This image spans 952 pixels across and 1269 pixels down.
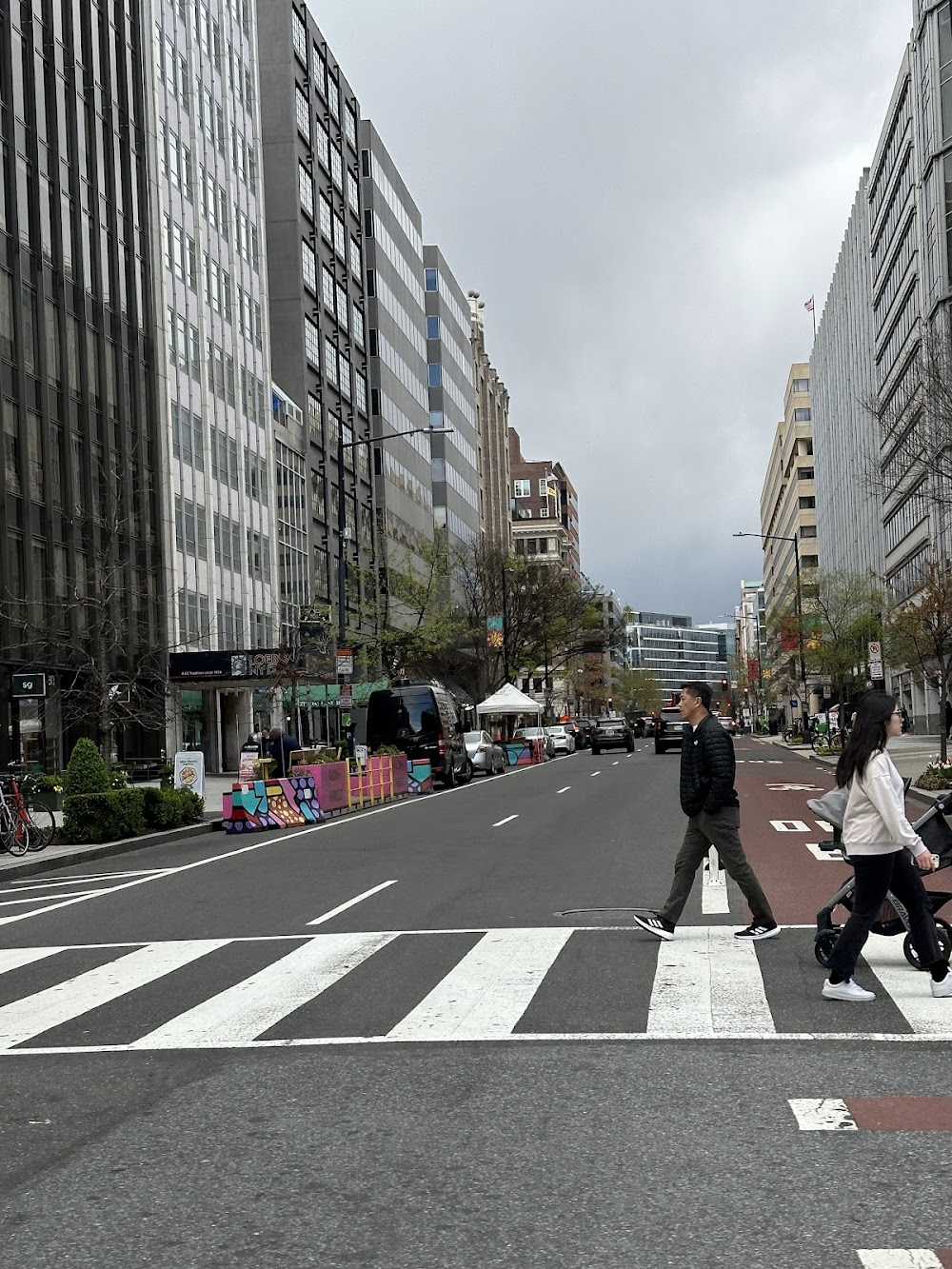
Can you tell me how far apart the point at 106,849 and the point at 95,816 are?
1.13m

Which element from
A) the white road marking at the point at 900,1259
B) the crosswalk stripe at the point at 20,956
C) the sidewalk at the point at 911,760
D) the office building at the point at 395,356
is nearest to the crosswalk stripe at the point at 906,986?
the white road marking at the point at 900,1259

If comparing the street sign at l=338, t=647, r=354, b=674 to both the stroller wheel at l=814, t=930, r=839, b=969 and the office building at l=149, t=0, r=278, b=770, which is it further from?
the stroller wheel at l=814, t=930, r=839, b=969

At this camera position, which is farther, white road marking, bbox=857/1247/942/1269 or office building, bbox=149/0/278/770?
office building, bbox=149/0/278/770

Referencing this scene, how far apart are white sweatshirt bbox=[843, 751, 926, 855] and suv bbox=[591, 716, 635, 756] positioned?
202ft

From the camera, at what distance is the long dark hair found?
7977mm

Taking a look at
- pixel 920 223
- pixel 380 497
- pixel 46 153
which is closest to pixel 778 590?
pixel 380 497

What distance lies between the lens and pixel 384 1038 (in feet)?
24.7

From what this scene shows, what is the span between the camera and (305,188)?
236ft

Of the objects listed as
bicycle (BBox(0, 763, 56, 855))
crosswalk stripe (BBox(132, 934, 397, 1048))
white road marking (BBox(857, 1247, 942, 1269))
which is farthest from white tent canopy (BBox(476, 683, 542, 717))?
white road marking (BBox(857, 1247, 942, 1269))

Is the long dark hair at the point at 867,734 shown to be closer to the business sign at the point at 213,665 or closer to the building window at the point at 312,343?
the business sign at the point at 213,665

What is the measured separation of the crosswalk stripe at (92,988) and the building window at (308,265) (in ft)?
206

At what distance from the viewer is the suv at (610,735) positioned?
230 ft

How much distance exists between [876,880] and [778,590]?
144336 mm

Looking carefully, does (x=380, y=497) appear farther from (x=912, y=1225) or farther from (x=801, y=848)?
(x=912, y=1225)
